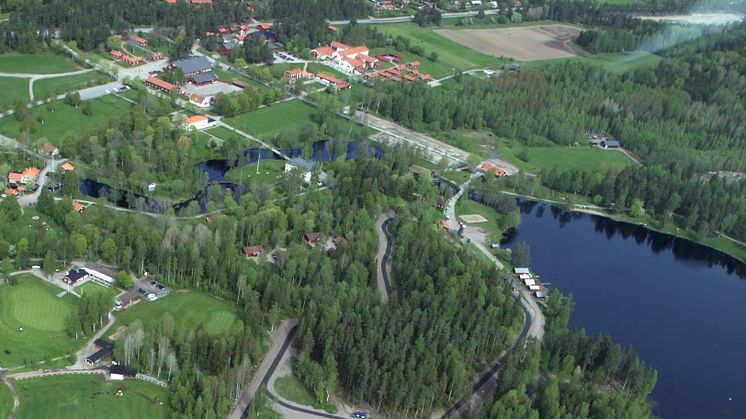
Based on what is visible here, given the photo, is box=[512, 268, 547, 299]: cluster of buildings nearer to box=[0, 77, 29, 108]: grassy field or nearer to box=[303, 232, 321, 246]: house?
box=[303, 232, 321, 246]: house

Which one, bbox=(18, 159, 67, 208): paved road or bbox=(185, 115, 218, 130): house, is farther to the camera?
bbox=(185, 115, 218, 130): house

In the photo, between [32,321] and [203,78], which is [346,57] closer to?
[203,78]

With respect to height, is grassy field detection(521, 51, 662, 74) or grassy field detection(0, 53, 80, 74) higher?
grassy field detection(521, 51, 662, 74)

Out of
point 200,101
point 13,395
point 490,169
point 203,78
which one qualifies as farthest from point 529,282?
point 203,78

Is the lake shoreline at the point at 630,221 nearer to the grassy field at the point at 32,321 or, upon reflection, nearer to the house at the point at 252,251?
the house at the point at 252,251

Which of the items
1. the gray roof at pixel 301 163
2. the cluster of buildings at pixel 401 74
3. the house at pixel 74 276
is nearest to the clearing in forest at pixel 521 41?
the cluster of buildings at pixel 401 74

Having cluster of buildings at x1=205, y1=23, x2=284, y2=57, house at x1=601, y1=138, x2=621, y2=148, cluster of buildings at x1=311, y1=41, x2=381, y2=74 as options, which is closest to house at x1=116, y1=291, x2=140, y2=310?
cluster of buildings at x1=205, y1=23, x2=284, y2=57

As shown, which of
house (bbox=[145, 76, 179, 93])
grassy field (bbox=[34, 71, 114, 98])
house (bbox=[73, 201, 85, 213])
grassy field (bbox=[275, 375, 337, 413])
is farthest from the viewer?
house (bbox=[145, 76, 179, 93])
